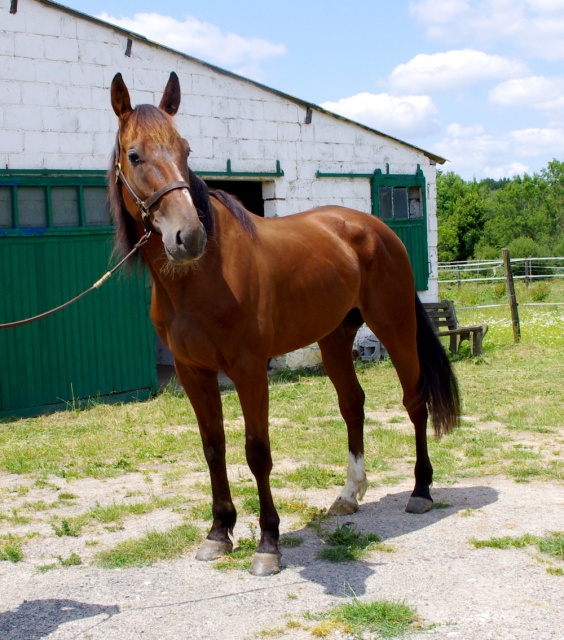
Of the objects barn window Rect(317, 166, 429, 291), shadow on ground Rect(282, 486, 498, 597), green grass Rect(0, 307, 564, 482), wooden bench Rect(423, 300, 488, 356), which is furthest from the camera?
wooden bench Rect(423, 300, 488, 356)

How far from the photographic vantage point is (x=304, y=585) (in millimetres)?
3473

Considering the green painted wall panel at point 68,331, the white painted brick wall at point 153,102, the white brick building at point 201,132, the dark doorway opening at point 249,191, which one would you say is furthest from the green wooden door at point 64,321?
the dark doorway opening at point 249,191

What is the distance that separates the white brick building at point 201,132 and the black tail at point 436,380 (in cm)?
482

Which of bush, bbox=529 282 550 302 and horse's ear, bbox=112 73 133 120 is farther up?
horse's ear, bbox=112 73 133 120

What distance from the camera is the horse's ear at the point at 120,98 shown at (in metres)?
3.48

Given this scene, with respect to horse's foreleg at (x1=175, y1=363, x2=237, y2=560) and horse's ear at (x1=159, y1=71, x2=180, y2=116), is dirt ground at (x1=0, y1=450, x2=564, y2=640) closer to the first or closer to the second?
horse's foreleg at (x1=175, y1=363, x2=237, y2=560)

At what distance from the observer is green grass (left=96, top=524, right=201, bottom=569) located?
3.81 meters

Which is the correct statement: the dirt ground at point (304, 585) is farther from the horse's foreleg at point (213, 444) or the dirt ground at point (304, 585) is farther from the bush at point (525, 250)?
the bush at point (525, 250)

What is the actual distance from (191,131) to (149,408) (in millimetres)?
3519

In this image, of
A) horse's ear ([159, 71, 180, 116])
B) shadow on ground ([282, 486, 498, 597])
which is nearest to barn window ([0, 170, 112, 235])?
horse's ear ([159, 71, 180, 116])

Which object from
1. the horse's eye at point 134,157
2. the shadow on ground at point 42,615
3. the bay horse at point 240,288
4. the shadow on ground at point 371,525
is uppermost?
the horse's eye at point 134,157

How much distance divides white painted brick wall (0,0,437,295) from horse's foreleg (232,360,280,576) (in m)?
5.37

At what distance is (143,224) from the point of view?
11.6 feet

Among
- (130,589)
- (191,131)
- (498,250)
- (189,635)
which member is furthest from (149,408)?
(498,250)
